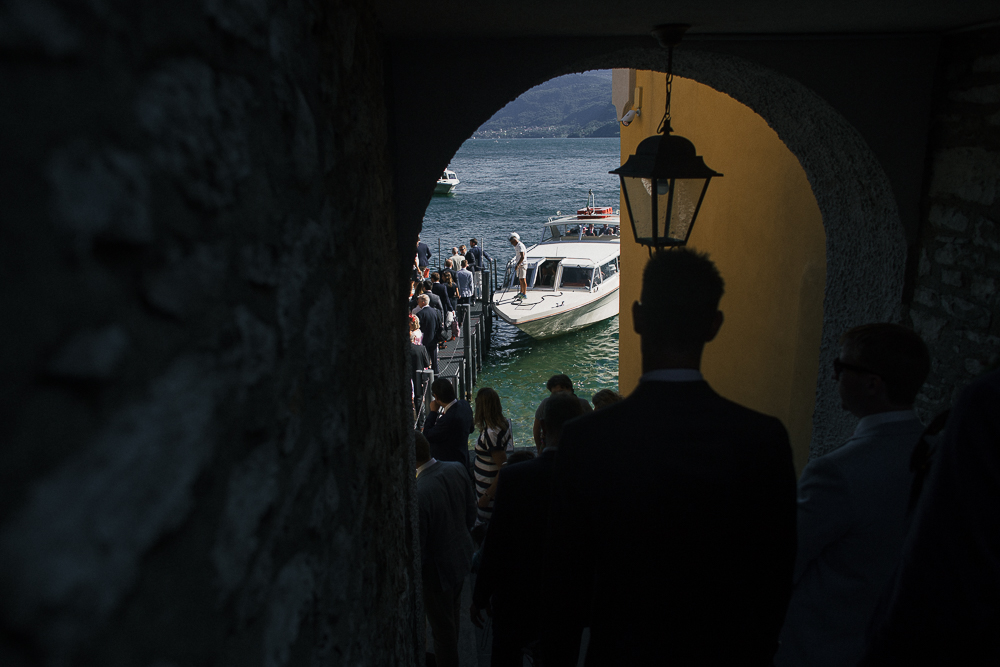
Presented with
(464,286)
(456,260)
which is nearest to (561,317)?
(456,260)

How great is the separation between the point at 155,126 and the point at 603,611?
1343mm

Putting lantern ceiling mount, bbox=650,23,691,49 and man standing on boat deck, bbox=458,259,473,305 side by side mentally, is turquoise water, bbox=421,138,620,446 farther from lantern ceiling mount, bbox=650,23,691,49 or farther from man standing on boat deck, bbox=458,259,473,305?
lantern ceiling mount, bbox=650,23,691,49

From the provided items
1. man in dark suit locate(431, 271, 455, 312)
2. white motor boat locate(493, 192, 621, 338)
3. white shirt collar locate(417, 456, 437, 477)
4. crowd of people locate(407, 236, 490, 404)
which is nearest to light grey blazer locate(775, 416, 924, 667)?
white shirt collar locate(417, 456, 437, 477)

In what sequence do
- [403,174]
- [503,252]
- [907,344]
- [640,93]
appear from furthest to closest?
[503,252]
[640,93]
[403,174]
[907,344]

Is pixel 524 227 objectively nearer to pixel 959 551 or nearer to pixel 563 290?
pixel 563 290

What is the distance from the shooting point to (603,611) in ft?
5.11

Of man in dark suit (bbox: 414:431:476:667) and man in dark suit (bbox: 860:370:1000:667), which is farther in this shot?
man in dark suit (bbox: 414:431:476:667)

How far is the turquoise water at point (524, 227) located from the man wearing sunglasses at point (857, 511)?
791cm

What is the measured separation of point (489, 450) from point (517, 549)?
6.59 ft

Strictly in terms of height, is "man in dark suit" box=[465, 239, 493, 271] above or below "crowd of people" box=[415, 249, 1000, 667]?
below

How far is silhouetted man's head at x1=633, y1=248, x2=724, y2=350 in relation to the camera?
1578 mm

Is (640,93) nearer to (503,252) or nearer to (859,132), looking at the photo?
(859,132)

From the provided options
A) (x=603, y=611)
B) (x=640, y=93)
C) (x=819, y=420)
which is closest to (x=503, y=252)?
(x=640, y=93)

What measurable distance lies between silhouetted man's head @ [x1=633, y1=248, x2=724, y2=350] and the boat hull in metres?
13.8
